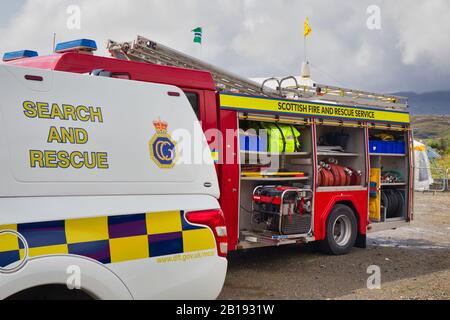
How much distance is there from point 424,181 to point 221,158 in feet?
55.4

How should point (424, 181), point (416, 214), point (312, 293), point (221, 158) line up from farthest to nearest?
point (424, 181)
point (416, 214)
point (221, 158)
point (312, 293)

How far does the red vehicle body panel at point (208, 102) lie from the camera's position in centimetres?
564

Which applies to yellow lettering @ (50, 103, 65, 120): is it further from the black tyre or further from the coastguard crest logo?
the black tyre

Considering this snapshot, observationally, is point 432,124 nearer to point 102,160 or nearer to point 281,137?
point 281,137

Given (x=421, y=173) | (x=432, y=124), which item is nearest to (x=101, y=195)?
(x=421, y=173)

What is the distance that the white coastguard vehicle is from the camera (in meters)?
2.97

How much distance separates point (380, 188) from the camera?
9195mm

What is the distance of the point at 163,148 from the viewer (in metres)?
3.62

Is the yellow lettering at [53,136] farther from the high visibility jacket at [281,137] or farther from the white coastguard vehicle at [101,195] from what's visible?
the high visibility jacket at [281,137]

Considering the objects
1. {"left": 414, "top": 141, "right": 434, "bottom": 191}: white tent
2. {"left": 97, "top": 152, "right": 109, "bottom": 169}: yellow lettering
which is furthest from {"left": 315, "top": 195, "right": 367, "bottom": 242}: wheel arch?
{"left": 414, "top": 141, "right": 434, "bottom": 191}: white tent

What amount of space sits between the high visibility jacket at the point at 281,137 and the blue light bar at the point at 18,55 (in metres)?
3.09

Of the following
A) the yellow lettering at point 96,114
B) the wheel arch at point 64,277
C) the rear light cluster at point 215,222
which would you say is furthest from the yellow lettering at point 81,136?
the rear light cluster at point 215,222

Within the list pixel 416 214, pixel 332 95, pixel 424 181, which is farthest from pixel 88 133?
pixel 424 181
